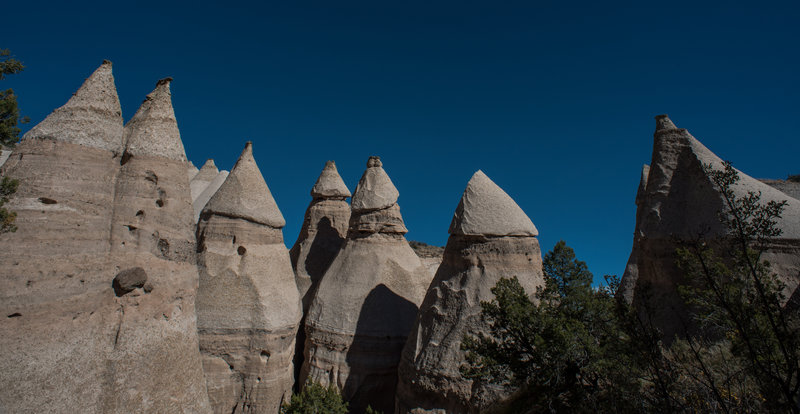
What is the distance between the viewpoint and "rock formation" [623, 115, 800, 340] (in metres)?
9.79

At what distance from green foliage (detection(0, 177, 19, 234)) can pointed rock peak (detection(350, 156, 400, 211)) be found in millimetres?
8765

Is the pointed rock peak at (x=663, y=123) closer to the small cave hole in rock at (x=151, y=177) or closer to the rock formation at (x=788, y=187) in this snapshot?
the rock formation at (x=788, y=187)

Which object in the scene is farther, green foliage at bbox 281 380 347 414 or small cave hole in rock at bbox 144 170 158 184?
green foliage at bbox 281 380 347 414

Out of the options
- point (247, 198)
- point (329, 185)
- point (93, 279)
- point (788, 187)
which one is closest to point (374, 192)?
point (329, 185)

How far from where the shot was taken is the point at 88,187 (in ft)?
24.0

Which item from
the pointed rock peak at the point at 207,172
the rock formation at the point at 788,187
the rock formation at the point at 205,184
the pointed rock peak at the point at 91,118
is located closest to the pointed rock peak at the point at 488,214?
the pointed rock peak at the point at 91,118

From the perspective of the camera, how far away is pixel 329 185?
57.1ft

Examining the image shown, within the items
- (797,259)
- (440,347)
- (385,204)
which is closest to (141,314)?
(440,347)

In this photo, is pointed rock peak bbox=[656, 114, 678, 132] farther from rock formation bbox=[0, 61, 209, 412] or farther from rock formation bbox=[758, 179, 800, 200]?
rock formation bbox=[0, 61, 209, 412]

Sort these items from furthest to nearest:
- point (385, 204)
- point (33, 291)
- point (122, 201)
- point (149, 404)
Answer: point (385, 204) < point (122, 201) < point (149, 404) < point (33, 291)

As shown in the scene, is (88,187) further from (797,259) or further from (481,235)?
(797,259)

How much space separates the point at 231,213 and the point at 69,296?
5.28m

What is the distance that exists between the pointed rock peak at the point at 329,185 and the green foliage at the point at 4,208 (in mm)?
11057

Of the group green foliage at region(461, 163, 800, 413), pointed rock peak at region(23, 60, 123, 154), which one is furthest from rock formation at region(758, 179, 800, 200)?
pointed rock peak at region(23, 60, 123, 154)
